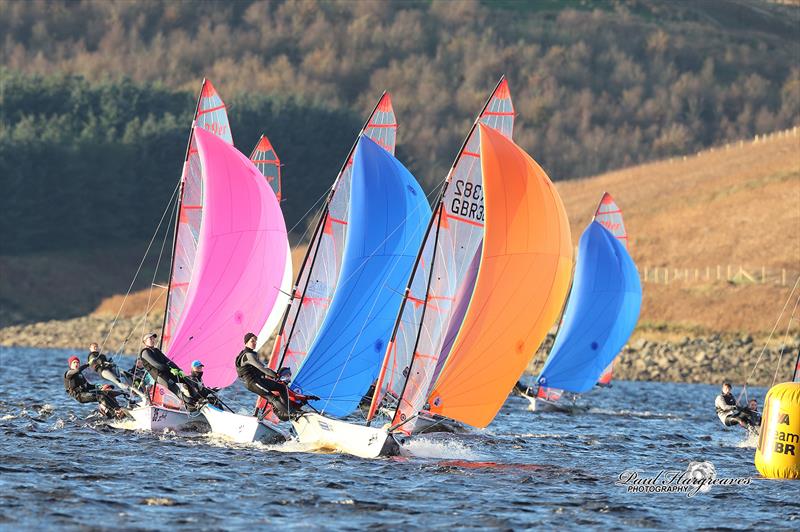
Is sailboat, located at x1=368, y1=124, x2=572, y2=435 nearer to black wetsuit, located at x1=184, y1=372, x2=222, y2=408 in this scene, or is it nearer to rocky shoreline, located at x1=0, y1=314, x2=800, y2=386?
black wetsuit, located at x1=184, y1=372, x2=222, y2=408

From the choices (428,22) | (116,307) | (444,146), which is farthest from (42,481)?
(428,22)

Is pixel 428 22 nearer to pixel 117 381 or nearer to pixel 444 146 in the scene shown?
pixel 444 146

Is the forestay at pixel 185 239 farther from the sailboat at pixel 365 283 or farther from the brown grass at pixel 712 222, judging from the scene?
the brown grass at pixel 712 222

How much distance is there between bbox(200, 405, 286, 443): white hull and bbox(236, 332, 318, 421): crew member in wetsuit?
0.52 metres

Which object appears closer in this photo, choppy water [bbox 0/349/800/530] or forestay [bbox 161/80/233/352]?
choppy water [bbox 0/349/800/530]

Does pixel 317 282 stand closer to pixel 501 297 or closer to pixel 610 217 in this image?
pixel 501 297

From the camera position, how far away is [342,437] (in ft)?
90.8

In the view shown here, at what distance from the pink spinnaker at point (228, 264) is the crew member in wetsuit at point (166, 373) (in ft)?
3.29

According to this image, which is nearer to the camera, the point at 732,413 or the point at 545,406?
the point at 732,413

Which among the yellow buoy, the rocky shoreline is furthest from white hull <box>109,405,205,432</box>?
the rocky shoreline

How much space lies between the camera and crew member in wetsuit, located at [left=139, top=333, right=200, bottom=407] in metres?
29.9

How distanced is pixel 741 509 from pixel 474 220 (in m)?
8.20

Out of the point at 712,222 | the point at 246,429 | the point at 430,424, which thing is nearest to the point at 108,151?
the point at 712,222

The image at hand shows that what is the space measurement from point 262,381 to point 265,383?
72mm
